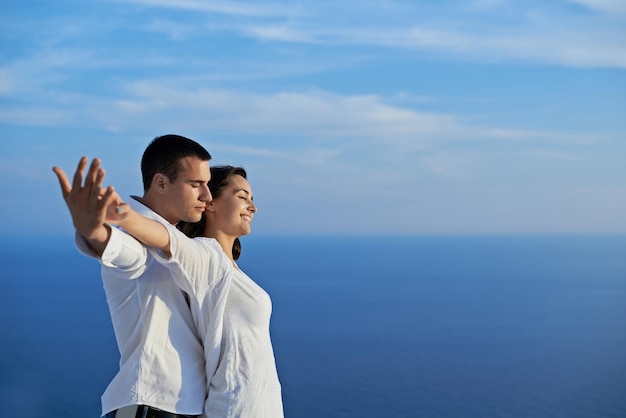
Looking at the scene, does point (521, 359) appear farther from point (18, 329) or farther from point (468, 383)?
point (18, 329)

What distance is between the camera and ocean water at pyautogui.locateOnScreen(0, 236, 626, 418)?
2562cm

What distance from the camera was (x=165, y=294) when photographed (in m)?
1.79

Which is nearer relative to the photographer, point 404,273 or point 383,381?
point 383,381

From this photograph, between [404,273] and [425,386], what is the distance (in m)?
25.6

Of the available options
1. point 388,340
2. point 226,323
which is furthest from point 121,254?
point 388,340

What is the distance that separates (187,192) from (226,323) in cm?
32

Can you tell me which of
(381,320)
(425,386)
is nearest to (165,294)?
(425,386)

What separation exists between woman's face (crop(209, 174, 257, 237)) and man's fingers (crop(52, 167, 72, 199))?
76cm

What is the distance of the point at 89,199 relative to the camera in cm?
146

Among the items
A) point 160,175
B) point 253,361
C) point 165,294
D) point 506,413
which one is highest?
point 160,175

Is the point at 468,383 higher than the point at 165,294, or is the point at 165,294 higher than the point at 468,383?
the point at 165,294

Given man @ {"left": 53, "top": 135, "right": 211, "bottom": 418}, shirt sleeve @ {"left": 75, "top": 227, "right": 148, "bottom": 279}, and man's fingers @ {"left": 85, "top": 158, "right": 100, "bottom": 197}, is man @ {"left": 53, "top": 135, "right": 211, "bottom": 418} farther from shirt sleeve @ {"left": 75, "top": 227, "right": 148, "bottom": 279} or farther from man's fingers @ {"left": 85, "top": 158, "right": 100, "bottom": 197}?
man's fingers @ {"left": 85, "top": 158, "right": 100, "bottom": 197}

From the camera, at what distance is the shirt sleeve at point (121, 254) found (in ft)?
5.03

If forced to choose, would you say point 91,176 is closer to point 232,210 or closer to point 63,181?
point 63,181
